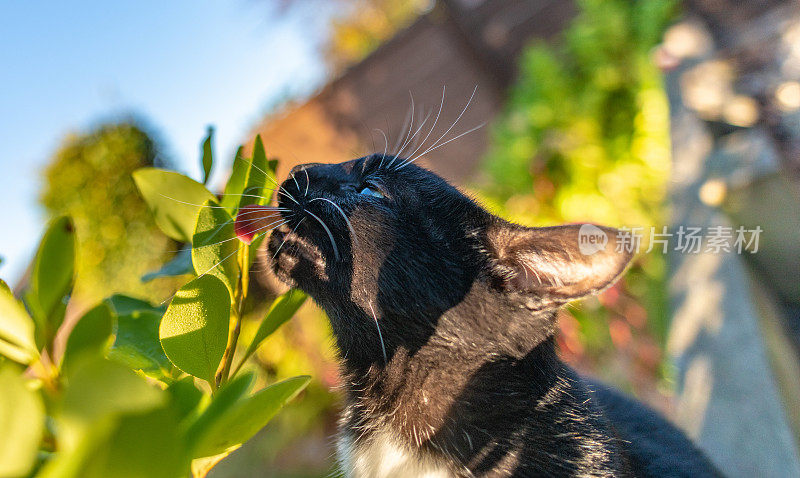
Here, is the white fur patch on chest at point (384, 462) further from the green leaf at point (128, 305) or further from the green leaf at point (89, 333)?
the green leaf at point (89, 333)

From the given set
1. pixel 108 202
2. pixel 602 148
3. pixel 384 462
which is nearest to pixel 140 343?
pixel 384 462

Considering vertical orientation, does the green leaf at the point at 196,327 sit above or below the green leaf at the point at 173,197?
below

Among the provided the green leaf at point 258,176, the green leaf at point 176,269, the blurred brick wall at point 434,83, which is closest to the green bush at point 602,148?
the blurred brick wall at point 434,83

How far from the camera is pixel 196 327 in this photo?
1.94 ft

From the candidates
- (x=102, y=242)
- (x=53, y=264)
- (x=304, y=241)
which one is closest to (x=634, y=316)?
(x=304, y=241)

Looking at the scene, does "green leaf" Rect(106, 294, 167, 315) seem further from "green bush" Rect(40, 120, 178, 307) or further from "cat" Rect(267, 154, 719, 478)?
"green bush" Rect(40, 120, 178, 307)

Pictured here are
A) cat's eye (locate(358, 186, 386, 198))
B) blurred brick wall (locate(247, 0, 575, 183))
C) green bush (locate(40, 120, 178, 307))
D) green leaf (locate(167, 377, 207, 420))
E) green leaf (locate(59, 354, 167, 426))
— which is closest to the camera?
green leaf (locate(59, 354, 167, 426))

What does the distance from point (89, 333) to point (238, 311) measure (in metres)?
0.31

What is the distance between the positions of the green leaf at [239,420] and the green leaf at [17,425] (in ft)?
0.45

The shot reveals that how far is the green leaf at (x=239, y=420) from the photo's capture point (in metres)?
0.46

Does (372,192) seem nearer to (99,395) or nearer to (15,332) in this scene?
(15,332)

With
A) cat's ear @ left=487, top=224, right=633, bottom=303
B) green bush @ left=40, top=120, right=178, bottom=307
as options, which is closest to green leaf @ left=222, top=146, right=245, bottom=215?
cat's ear @ left=487, top=224, right=633, bottom=303

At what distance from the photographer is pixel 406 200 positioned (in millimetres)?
1232

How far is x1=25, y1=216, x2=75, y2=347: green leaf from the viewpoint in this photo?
51cm
